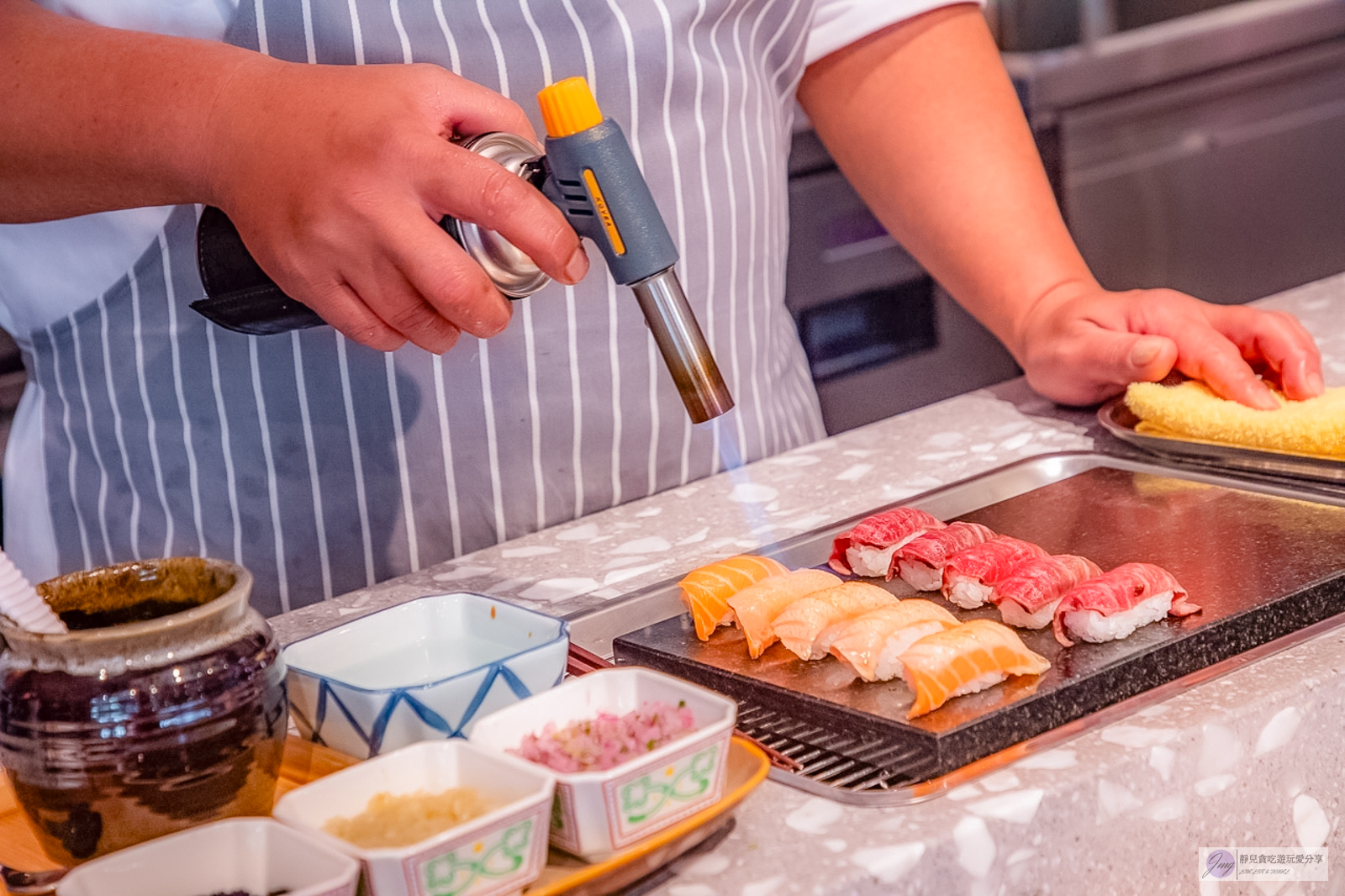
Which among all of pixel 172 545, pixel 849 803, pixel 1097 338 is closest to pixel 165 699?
pixel 849 803

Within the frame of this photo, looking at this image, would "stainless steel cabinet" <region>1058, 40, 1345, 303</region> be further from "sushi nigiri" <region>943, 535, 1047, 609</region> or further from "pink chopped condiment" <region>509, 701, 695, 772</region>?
"pink chopped condiment" <region>509, 701, 695, 772</region>

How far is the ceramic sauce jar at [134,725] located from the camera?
0.68 m

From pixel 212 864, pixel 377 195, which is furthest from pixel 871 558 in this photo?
pixel 212 864

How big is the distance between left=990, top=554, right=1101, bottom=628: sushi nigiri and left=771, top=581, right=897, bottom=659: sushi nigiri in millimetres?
78

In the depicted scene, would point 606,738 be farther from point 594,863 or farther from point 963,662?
point 963,662

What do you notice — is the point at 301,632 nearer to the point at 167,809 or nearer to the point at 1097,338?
the point at 167,809

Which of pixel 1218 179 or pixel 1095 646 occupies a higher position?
pixel 1218 179

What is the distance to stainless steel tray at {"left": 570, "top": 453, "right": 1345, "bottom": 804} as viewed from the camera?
0.79 m

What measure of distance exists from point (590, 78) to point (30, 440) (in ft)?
2.24

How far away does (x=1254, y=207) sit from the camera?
3789mm

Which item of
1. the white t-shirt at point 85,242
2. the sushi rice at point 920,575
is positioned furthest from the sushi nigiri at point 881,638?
the white t-shirt at point 85,242

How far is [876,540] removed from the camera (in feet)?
3.50

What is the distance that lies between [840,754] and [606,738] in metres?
0.17

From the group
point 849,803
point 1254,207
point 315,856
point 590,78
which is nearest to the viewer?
point 315,856
